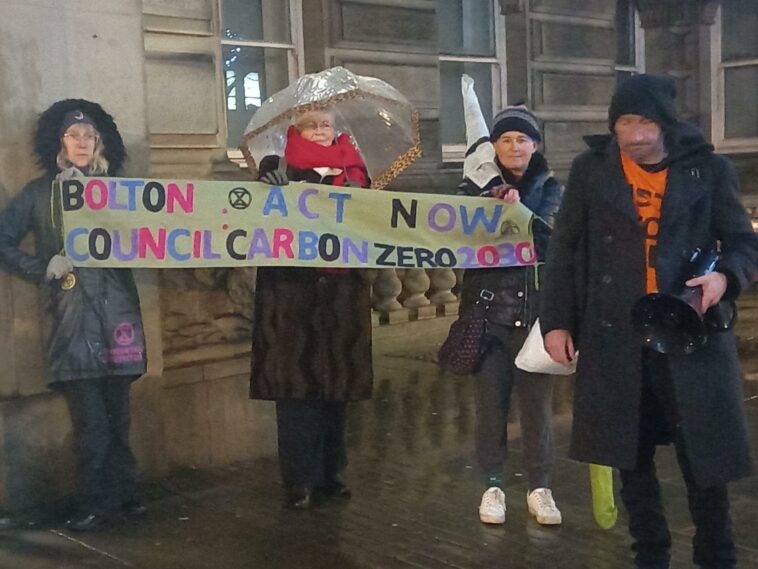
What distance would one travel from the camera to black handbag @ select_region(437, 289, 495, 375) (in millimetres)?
4555

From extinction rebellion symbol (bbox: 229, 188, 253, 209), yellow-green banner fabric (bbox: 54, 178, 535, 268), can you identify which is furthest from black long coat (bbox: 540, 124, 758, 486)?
extinction rebellion symbol (bbox: 229, 188, 253, 209)

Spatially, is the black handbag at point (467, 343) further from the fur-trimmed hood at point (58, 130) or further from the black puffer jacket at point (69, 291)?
the fur-trimmed hood at point (58, 130)

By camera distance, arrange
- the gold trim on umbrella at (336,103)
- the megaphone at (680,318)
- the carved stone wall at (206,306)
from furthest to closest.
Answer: the carved stone wall at (206,306), the gold trim on umbrella at (336,103), the megaphone at (680,318)

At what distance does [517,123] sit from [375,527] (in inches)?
71.7

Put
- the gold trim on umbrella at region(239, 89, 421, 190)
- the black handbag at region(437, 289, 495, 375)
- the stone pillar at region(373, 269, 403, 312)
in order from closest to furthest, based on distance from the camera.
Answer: the black handbag at region(437, 289, 495, 375) < the gold trim on umbrella at region(239, 89, 421, 190) < the stone pillar at region(373, 269, 403, 312)

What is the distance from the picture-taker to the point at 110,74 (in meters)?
5.07

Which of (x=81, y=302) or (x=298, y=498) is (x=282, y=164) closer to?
(x=81, y=302)

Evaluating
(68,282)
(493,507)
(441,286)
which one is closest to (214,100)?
(68,282)

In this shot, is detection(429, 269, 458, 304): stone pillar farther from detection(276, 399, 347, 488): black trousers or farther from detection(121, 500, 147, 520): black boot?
detection(121, 500, 147, 520): black boot

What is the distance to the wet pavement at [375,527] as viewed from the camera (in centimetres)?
428

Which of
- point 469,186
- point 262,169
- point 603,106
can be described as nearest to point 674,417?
point 469,186

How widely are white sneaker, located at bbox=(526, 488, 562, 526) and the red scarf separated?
1.63 metres

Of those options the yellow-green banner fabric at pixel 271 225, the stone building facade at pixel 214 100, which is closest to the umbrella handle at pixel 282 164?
the yellow-green banner fabric at pixel 271 225

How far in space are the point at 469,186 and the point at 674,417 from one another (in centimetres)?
166
